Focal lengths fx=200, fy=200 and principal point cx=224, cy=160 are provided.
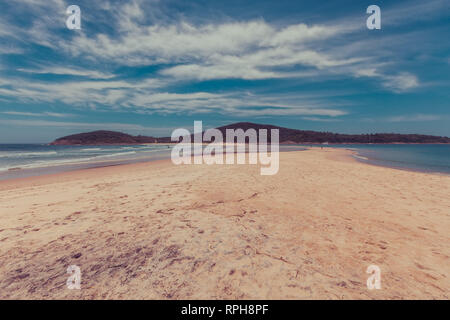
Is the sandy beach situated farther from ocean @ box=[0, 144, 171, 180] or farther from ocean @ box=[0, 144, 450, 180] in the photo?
ocean @ box=[0, 144, 450, 180]

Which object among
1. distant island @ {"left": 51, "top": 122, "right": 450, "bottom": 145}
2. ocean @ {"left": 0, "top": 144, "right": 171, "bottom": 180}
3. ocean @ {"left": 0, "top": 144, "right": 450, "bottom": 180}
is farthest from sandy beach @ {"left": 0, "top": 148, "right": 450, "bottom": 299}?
distant island @ {"left": 51, "top": 122, "right": 450, "bottom": 145}

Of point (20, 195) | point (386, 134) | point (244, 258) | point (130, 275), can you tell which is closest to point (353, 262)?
point (244, 258)

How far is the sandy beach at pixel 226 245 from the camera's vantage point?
292 centimetres

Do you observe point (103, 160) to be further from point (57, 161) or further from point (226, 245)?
point (226, 245)

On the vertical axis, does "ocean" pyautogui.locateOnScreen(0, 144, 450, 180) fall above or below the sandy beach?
above

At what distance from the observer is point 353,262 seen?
3496 millimetres

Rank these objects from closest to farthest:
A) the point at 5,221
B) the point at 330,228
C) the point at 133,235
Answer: the point at 133,235, the point at 330,228, the point at 5,221

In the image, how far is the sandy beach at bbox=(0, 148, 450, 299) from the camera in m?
2.92

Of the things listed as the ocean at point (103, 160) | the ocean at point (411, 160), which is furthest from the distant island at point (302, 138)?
the ocean at point (411, 160)

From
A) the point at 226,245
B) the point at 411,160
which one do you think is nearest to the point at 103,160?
the point at 226,245

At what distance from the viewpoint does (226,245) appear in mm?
4125

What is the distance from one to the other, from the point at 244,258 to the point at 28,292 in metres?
3.27
